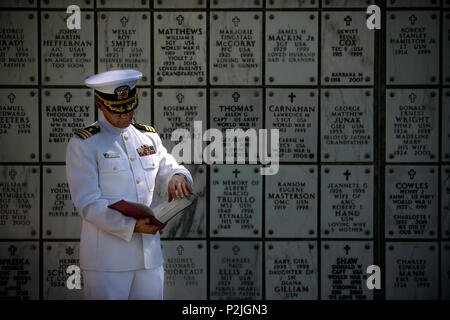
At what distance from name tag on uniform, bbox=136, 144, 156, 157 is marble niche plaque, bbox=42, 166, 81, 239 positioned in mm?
1497

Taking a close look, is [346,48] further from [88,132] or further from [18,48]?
[18,48]

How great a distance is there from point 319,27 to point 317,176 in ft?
4.95

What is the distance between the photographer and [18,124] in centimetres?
554

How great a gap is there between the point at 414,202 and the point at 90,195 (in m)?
3.31

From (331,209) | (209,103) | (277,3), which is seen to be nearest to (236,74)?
(209,103)

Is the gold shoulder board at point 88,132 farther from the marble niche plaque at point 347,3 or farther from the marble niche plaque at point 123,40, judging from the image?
the marble niche plaque at point 347,3

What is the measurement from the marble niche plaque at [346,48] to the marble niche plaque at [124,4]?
5.96 ft

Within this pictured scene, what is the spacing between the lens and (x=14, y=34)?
5500mm

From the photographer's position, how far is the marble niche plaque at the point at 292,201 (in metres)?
5.62

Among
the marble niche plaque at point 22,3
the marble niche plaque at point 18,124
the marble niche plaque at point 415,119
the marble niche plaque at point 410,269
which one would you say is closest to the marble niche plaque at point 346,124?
the marble niche plaque at point 415,119

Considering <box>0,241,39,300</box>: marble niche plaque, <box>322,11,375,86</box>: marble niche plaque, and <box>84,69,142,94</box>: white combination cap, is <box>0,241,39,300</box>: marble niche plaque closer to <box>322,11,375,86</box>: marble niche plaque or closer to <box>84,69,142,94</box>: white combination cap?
<box>84,69,142,94</box>: white combination cap

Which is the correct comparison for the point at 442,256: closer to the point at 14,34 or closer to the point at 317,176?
the point at 317,176

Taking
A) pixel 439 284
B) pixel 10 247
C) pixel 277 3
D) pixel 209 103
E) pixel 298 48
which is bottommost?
pixel 439 284

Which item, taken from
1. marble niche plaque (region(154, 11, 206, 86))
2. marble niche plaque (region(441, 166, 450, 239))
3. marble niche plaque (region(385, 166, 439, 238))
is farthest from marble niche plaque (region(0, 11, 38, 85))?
marble niche plaque (region(441, 166, 450, 239))
